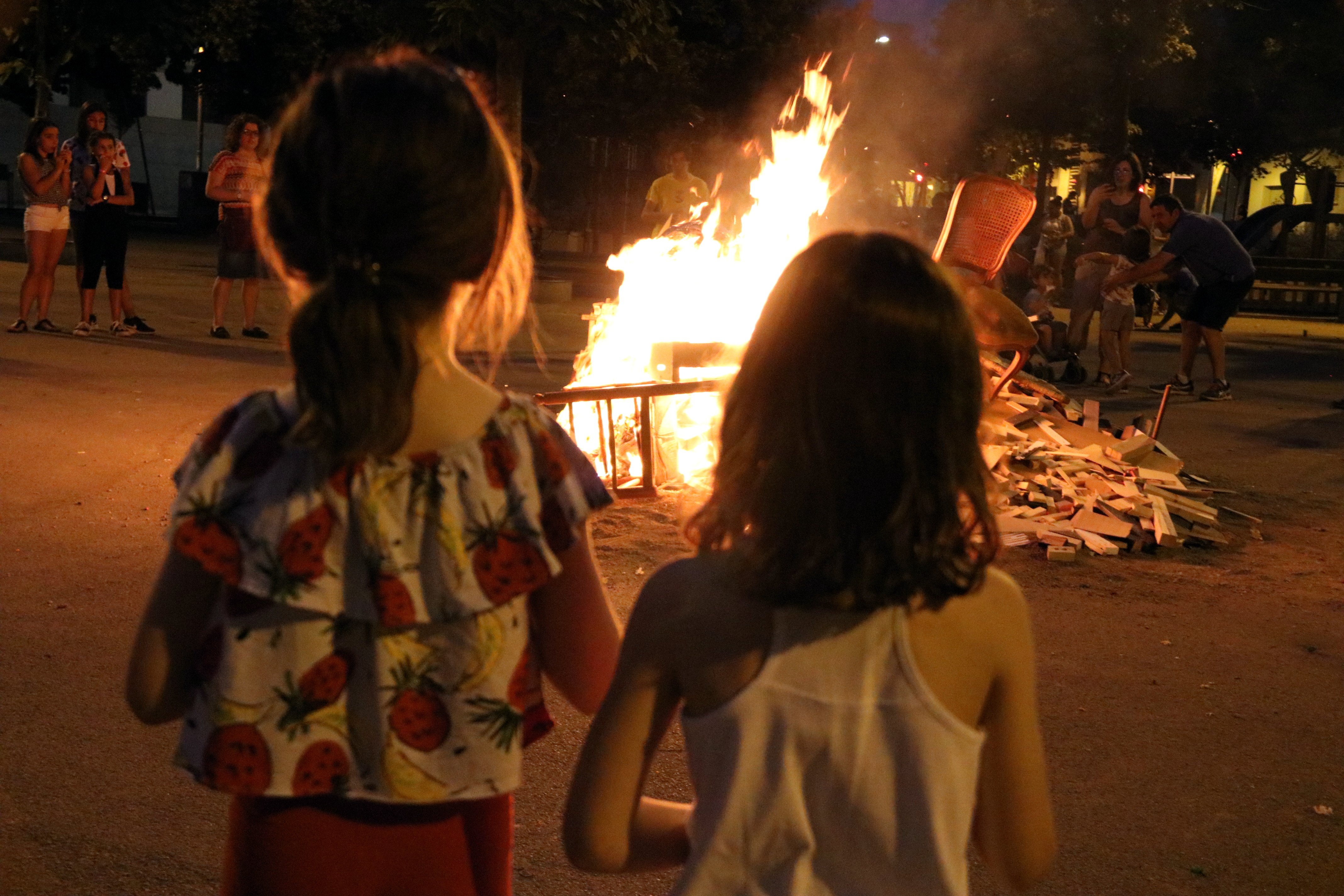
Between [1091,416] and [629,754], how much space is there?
786 cm

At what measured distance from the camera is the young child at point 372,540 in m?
1.51

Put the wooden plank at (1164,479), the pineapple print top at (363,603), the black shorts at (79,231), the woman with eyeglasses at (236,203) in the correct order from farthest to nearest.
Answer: the black shorts at (79,231), the woman with eyeglasses at (236,203), the wooden plank at (1164,479), the pineapple print top at (363,603)

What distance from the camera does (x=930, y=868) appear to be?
1.47 meters

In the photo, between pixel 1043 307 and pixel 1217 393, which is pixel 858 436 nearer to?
pixel 1217 393

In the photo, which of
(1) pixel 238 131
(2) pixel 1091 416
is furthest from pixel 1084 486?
(1) pixel 238 131

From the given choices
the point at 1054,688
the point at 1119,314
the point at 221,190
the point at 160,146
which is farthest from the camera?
the point at 160,146

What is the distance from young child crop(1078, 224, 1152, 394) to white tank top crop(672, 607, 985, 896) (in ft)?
37.9

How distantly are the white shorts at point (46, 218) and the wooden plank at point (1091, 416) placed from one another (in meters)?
8.42

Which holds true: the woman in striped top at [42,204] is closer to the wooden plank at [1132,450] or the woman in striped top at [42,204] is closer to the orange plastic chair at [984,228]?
the orange plastic chair at [984,228]

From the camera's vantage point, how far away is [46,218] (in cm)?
1177

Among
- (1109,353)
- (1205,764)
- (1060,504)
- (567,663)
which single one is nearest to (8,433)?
(1060,504)

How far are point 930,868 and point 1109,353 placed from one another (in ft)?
39.3

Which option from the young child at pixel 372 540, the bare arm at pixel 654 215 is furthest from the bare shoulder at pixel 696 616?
the bare arm at pixel 654 215

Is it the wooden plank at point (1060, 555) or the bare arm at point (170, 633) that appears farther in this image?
the wooden plank at point (1060, 555)
